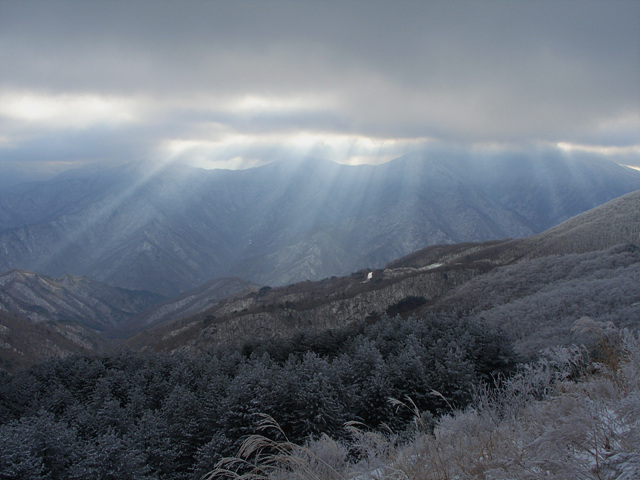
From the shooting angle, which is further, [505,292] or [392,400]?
[505,292]

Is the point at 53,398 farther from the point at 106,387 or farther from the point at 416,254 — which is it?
the point at 416,254

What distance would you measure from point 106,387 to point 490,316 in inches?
1480

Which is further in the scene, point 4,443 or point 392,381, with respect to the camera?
point 392,381

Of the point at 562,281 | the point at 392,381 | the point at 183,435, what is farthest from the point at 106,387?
the point at 562,281

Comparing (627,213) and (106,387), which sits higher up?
(627,213)

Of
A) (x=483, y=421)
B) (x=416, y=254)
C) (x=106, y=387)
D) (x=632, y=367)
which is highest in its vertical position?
(x=632, y=367)

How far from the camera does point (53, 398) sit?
30.2 meters

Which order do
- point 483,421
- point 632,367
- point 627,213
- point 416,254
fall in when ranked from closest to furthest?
point 632,367 < point 483,421 < point 627,213 < point 416,254

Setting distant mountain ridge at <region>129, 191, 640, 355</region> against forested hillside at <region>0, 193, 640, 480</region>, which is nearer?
forested hillside at <region>0, 193, 640, 480</region>

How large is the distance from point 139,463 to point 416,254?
374ft

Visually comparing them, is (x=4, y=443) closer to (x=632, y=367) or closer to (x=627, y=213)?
(x=632, y=367)

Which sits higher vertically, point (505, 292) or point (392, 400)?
point (392, 400)

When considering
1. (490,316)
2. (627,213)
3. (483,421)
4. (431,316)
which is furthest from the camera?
(627,213)

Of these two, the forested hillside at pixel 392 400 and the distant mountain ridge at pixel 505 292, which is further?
the distant mountain ridge at pixel 505 292
